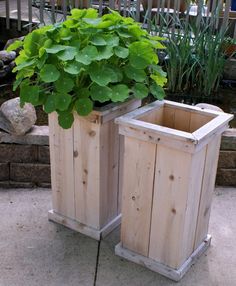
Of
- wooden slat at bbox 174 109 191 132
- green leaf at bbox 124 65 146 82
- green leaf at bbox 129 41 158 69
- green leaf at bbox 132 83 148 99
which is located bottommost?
wooden slat at bbox 174 109 191 132

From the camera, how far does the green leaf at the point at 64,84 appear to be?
1.96 metres

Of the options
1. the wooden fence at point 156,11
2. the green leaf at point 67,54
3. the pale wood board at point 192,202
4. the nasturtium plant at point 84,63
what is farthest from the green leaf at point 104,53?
the wooden fence at point 156,11

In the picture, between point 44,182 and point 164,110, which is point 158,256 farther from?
point 44,182

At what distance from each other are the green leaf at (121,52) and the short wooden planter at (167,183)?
0.27 metres

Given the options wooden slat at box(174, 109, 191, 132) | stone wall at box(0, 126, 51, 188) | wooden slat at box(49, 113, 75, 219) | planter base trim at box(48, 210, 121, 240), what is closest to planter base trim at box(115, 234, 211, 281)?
planter base trim at box(48, 210, 121, 240)

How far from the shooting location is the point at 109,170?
89.4 inches

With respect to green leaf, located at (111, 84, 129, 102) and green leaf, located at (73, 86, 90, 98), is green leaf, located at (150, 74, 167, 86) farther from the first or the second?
green leaf, located at (73, 86, 90, 98)

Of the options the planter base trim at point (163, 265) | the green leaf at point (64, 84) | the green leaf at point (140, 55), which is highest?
the green leaf at point (140, 55)

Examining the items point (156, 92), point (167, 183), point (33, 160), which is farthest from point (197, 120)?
point (33, 160)

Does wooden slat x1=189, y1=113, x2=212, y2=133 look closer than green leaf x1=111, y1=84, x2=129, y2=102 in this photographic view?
No

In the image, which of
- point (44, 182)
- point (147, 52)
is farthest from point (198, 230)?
point (44, 182)

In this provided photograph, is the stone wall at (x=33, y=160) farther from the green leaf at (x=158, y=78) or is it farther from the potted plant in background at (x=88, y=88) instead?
the green leaf at (x=158, y=78)

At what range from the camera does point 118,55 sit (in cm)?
196

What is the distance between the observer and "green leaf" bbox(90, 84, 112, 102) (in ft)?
6.45
